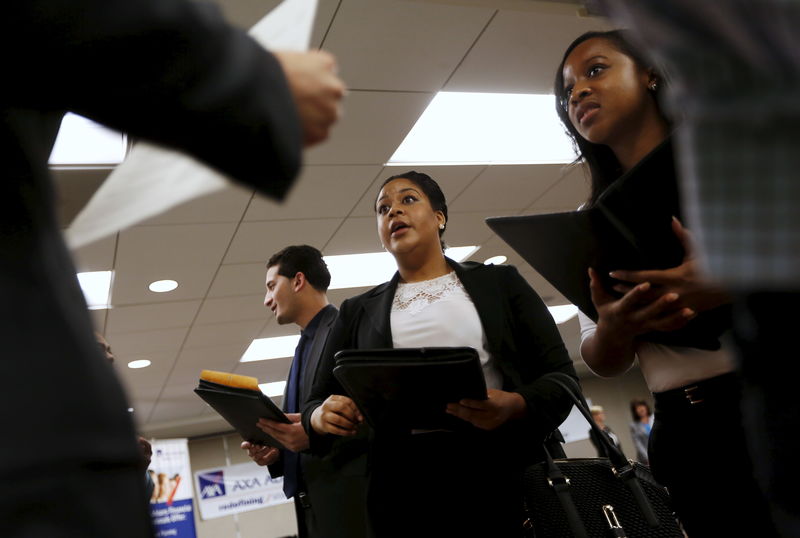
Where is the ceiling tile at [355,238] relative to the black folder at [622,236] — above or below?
above

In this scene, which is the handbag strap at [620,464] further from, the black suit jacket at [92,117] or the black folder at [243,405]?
the black suit jacket at [92,117]

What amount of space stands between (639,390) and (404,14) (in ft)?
38.8

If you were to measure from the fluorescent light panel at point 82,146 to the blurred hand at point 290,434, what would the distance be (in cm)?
186

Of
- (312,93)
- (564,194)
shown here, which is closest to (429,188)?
(312,93)

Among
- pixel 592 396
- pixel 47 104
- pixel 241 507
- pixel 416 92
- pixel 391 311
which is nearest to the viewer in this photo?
pixel 47 104

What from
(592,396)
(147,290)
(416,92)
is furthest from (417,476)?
(592,396)

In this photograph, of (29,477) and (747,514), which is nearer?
(29,477)

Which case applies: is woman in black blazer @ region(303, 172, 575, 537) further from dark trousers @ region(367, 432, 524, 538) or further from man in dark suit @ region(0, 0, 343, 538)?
man in dark suit @ region(0, 0, 343, 538)

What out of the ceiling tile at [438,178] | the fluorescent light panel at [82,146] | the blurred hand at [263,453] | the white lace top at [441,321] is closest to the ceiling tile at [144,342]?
the ceiling tile at [438,178]

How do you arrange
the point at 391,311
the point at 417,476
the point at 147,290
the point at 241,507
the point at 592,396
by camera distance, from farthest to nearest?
the point at 592,396
the point at 241,507
the point at 147,290
the point at 391,311
the point at 417,476

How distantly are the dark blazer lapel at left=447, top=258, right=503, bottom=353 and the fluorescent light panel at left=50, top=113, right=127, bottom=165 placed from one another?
2.19 meters

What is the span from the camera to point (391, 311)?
1.65 metres

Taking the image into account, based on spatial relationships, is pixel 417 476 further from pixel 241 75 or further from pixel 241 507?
pixel 241 507

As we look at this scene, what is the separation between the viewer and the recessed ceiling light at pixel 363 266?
18.4ft
